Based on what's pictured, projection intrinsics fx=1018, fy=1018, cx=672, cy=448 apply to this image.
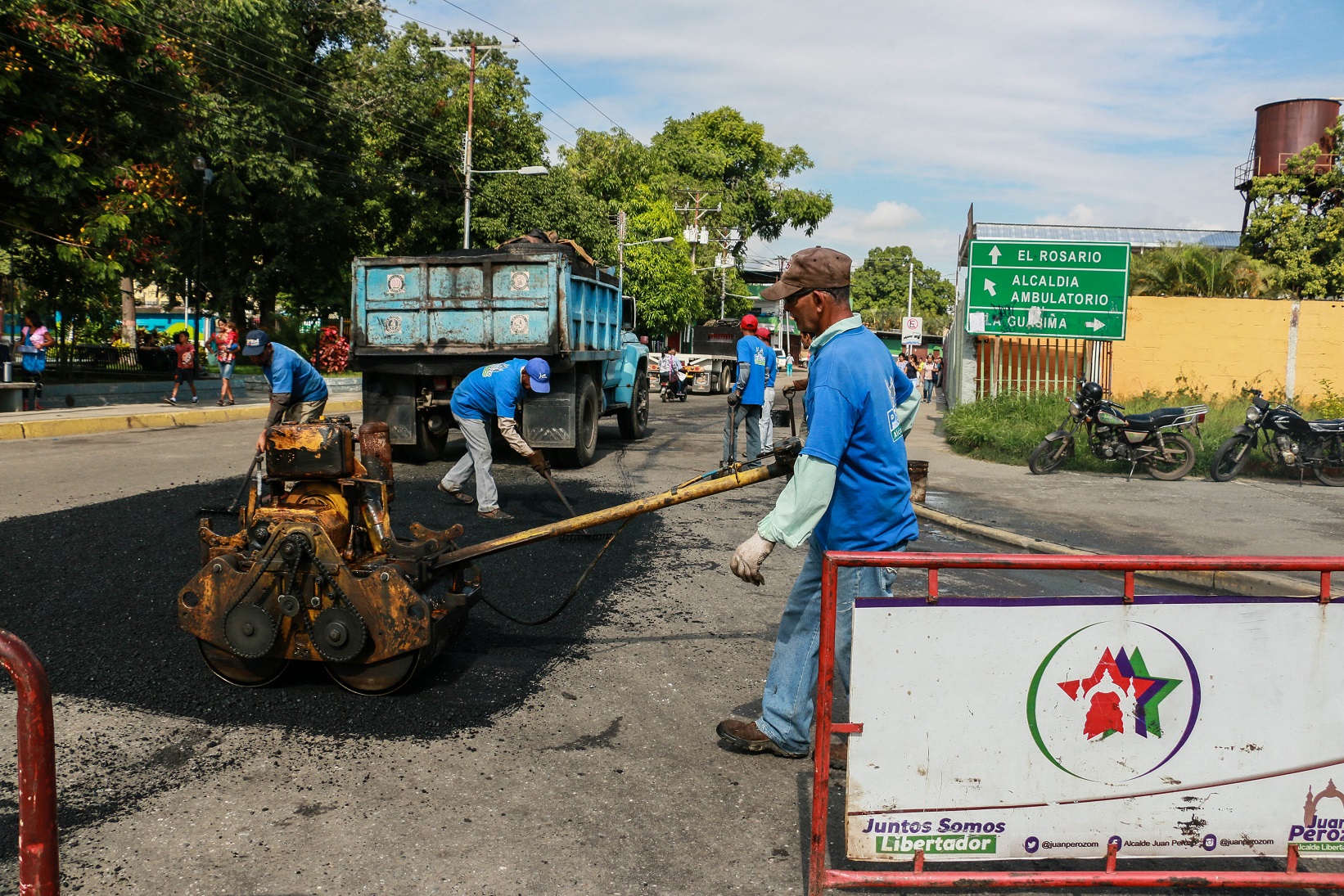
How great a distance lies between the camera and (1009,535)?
807cm

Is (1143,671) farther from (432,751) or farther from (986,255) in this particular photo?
(986,255)

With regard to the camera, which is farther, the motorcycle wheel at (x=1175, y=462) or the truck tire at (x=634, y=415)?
the truck tire at (x=634, y=415)

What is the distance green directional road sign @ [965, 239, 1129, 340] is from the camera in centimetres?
1564

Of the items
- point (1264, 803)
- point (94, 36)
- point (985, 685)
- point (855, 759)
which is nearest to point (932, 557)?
point (985, 685)

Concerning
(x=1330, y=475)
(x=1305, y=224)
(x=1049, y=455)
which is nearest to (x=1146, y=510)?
(x=1049, y=455)

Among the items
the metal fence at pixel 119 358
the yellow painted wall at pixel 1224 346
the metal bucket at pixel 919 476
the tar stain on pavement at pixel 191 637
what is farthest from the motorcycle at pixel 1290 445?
the metal fence at pixel 119 358

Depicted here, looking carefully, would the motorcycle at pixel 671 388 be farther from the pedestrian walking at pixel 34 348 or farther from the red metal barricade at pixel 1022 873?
the red metal barricade at pixel 1022 873

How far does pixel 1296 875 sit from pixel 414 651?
309cm

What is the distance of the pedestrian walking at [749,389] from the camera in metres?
11.3

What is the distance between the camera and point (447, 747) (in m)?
3.87

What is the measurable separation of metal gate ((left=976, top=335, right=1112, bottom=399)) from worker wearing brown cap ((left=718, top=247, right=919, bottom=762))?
14.5m

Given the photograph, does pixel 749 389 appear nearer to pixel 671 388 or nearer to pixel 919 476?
pixel 919 476

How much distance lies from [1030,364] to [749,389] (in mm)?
8080

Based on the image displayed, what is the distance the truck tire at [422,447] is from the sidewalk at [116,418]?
6830 mm
